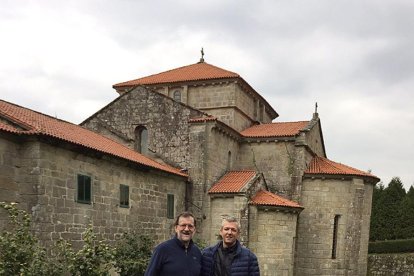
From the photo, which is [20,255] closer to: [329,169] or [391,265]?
[329,169]

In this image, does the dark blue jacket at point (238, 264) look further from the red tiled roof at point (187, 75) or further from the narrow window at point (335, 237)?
the red tiled roof at point (187, 75)

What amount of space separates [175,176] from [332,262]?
8629 millimetres

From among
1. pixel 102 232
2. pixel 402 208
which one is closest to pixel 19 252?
pixel 102 232

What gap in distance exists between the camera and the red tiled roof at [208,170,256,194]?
19234 mm

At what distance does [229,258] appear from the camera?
5.52 m

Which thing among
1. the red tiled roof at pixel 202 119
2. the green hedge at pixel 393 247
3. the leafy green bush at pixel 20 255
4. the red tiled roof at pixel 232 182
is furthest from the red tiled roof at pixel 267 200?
the green hedge at pixel 393 247

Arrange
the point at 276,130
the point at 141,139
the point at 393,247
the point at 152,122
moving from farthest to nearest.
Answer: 1. the point at 393,247
2. the point at 276,130
3. the point at 141,139
4. the point at 152,122

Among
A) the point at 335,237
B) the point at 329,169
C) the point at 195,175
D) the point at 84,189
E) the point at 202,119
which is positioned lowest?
the point at 335,237

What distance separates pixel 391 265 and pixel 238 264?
28.3 meters

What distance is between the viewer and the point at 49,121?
15.2 metres

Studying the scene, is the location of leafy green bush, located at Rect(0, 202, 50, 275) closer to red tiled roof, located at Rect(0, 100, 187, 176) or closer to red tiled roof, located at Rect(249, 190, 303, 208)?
red tiled roof, located at Rect(0, 100, 187, 176)

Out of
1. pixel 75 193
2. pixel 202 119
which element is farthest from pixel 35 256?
pixel 202 119

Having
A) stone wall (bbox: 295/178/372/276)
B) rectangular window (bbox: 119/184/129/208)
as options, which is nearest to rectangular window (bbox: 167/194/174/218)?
rectangular window (bbox: 119/184/129/208)

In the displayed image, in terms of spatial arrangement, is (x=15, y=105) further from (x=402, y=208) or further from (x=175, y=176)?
(x=402, y=208)
